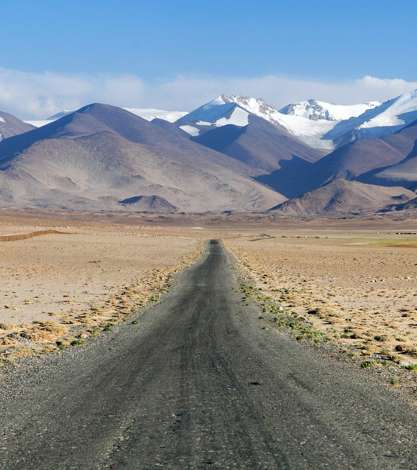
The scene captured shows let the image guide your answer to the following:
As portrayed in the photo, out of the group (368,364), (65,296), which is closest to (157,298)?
(65,296)

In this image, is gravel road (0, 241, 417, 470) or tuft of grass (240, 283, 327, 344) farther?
tuft of grass (240, 283, 327, 344)

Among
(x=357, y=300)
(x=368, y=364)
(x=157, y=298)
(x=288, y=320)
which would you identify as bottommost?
(x=157, y=298)

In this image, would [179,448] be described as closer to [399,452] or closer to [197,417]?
[197,417]

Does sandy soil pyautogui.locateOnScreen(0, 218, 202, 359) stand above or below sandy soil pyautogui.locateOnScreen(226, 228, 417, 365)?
below

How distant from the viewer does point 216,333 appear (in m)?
23.0

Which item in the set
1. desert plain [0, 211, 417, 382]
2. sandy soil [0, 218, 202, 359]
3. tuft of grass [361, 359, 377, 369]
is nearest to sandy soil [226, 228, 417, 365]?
desert plain [0, 211, 417, 382]

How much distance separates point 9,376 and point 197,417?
20.3 ft

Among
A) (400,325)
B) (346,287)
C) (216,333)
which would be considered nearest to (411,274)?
(346,287)

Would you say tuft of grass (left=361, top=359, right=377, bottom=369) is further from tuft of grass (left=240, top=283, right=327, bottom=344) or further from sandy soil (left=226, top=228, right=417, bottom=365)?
tuft of grass (left=240, top=283, right=327, bottom=344)

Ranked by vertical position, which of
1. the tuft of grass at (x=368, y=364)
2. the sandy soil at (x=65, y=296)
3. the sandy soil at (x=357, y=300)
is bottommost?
the sandy soil at (x=65, y=296)

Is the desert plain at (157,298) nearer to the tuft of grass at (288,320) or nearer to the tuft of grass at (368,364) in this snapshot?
the tuft of grass at (368,364)

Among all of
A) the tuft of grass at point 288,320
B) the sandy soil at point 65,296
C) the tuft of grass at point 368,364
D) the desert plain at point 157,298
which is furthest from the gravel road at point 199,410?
the sandy soil at point 65,296

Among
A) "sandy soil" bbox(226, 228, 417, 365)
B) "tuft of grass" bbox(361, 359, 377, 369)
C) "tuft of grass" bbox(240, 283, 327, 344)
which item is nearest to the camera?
"tuft of grass" bbox(361, 359, 377, 369)

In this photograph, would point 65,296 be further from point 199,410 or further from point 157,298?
point 199,410
